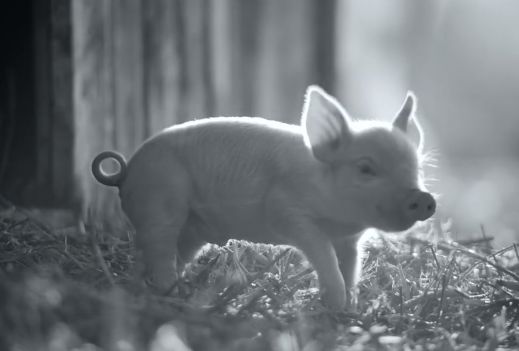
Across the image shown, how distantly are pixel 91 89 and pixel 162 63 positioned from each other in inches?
35.7

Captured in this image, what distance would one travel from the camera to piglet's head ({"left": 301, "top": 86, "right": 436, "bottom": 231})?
8.63 ft

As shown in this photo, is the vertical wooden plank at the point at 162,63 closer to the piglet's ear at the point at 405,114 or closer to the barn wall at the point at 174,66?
the barn wall at the point at 174,66

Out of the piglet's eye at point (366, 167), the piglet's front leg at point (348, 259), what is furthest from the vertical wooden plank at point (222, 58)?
the piglet's eye at point (366, 167)

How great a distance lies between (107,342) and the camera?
6.42 ft

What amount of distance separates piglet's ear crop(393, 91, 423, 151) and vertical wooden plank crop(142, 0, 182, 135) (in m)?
2.17

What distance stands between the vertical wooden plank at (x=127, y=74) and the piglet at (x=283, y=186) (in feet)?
5.13

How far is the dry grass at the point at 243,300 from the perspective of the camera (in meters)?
1.99

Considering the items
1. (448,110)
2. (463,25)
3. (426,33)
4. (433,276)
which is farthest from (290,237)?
(463,25)

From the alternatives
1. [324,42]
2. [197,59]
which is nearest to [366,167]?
[197,59]

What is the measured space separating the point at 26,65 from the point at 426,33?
903 cm

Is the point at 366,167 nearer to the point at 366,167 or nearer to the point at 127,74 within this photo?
the point at 366,167

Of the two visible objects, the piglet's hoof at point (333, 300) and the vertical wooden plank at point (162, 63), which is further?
the vertical wooden plank at point (162, 63)

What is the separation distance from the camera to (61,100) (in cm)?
394

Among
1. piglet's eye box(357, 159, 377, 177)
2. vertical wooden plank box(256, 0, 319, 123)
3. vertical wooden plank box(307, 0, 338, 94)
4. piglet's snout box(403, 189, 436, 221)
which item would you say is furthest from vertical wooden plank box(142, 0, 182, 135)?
vertical wooden plank box(307, 0, 338, 94)
